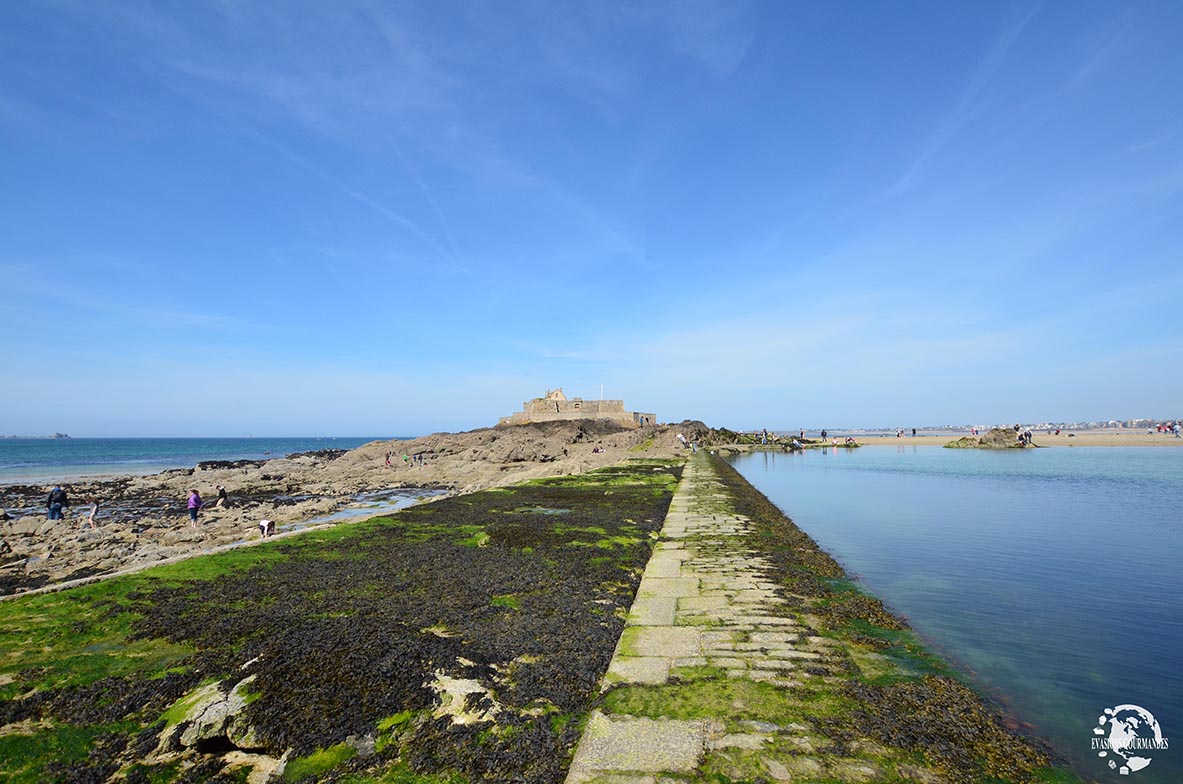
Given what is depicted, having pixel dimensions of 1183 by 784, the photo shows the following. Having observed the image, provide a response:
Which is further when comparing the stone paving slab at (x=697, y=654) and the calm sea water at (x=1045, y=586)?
the calm sea water at (x=1045, y=586)

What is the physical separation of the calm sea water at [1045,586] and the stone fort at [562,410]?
47312 millimetres

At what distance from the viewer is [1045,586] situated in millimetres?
9391

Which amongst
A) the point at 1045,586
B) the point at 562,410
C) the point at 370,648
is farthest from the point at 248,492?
the point at 562,410

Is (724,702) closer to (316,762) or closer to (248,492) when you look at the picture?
(316,762)

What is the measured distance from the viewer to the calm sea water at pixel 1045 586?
553 cm

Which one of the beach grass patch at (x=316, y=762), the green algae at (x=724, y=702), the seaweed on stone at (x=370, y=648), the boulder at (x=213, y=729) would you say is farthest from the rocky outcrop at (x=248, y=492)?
the green algae at (x=724, y=702)

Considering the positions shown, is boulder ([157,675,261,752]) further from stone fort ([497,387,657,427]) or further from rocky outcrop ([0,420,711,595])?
stone fort ([497,387,657,427])

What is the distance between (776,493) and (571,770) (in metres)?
22.4

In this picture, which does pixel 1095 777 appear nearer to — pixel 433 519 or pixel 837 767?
pixel 837 767

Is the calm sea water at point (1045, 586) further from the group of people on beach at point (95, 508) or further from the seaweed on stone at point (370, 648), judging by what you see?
the group of people on beach at point (95, 508)

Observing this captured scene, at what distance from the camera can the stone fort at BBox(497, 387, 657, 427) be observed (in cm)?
6825

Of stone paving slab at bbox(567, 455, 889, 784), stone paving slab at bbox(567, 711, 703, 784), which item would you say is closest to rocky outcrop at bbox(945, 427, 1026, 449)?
stone paving slab at bbox(567, 455, 889, 784)

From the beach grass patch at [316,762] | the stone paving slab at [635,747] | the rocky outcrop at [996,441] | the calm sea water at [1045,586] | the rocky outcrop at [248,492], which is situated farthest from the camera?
the rocky outcrop at [996,441]

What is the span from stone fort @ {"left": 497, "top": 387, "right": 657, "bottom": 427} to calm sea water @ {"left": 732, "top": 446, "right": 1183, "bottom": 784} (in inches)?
1863
